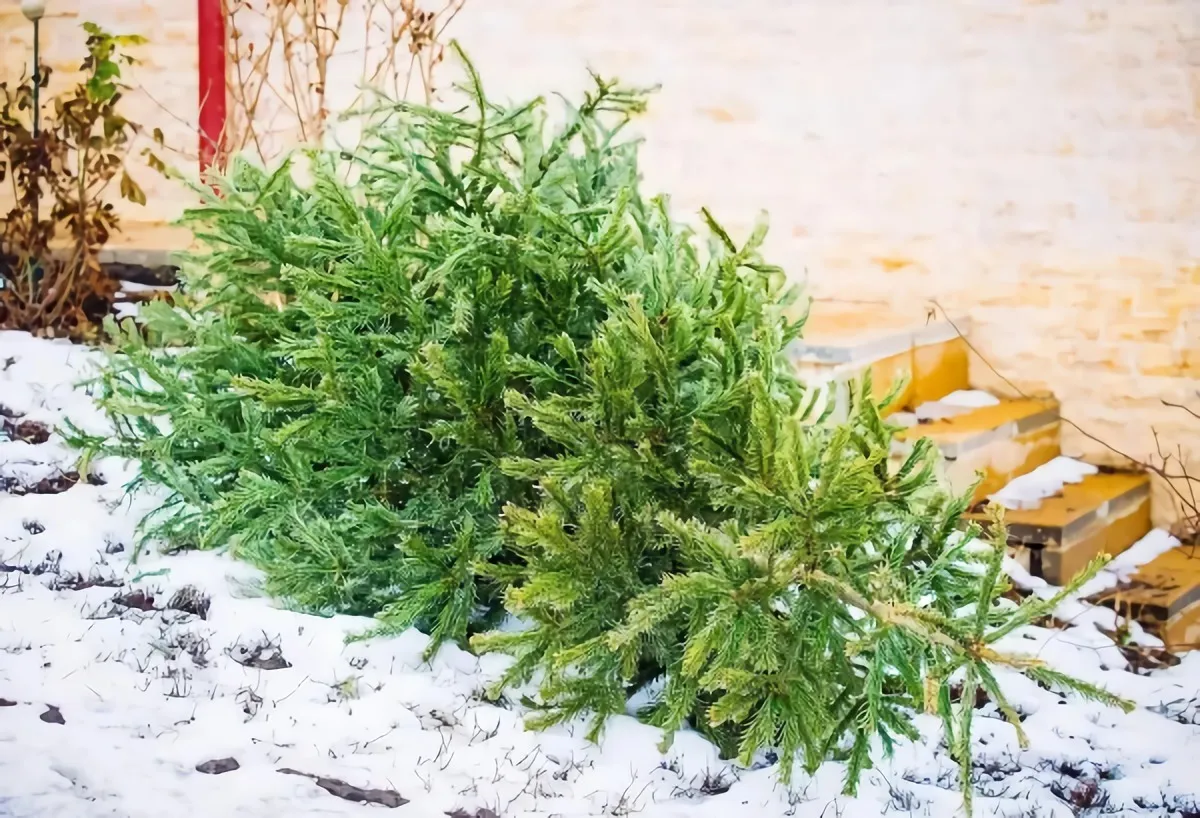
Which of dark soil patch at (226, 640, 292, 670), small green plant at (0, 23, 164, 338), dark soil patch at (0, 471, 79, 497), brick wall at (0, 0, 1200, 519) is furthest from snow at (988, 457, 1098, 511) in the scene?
small green plant at (0, 23, 164, 338)

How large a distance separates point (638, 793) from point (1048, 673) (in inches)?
27.2

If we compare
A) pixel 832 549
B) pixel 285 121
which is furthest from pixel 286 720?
pixel 285 121

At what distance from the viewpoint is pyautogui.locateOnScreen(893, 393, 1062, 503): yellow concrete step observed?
148 inches

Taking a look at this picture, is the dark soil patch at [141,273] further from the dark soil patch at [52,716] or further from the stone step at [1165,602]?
the stone step at [1165,602]

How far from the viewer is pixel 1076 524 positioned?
3.62m

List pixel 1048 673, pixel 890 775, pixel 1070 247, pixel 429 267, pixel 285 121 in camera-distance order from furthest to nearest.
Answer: pixel 285 121 → pixel 1070 247 → pixel 429 267 → pixel 890 775 → pixel 1048 673

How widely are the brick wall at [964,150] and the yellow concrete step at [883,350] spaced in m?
Result: 0.08

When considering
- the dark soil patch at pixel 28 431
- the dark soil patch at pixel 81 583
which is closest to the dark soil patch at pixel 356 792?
the dark soil patch at pixel 81 583

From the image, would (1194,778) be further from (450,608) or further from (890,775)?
(450,608)

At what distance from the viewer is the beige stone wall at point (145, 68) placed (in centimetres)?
538

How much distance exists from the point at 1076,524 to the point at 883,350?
2.79 feet

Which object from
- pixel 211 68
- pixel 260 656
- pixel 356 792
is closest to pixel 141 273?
pixel 211 68

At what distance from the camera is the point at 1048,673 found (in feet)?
5.31

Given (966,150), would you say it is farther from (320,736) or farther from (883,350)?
(320,736)
